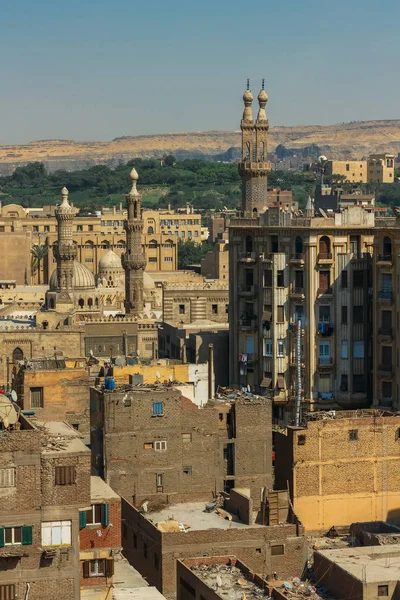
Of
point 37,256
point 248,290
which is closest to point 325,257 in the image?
point 248,290

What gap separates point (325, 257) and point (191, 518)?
19.9 m

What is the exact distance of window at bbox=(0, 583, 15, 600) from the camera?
33969 millimetres

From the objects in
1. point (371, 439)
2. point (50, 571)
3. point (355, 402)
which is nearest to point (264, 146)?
point (355, 402)

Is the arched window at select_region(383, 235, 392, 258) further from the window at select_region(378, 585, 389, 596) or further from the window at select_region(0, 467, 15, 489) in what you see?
the window at select_region(0, 467, 15, 489)

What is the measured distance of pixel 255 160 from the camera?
8112 centimetres

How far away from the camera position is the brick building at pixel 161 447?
53.3 meters

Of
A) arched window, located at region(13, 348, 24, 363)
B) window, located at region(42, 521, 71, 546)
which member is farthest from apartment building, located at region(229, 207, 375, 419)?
window, located at region(42, 521, 71, 546)

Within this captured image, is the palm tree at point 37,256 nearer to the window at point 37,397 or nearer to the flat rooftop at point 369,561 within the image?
the window at point 37,397

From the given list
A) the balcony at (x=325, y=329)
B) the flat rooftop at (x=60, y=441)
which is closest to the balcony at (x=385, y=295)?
the balcony at (x=325, y=329)

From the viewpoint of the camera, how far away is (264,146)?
8112 cm

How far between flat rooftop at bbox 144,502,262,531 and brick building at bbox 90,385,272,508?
0.84m

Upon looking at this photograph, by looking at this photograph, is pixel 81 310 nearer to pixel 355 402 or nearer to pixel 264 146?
pixel 264 146

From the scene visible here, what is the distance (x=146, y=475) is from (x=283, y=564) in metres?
6.90

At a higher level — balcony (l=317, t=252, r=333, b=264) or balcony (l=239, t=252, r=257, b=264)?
balcony (l=317, t=252, r=333, b=264)
